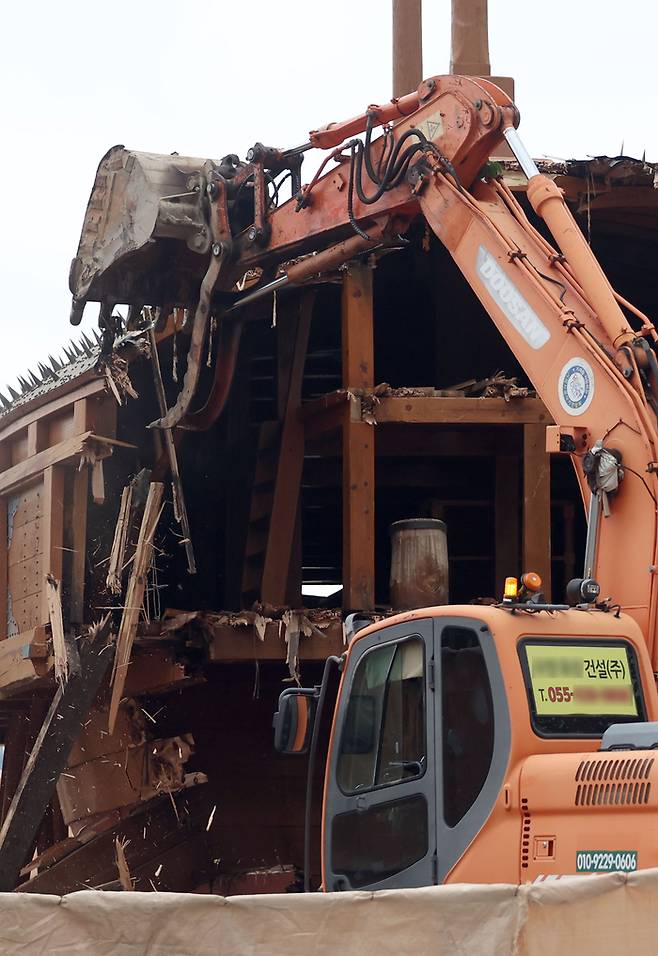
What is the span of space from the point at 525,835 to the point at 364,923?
1.81 m

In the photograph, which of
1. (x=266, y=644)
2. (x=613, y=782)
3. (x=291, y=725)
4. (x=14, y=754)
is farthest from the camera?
(x=14, y=754)

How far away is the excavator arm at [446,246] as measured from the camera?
754 centimetres

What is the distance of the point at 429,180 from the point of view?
9578 millimetres

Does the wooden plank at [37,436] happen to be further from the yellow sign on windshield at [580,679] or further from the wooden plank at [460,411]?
the yellow sign on windshield at [580,679]

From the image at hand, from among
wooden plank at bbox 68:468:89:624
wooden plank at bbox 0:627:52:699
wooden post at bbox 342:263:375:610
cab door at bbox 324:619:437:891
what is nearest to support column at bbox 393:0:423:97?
wooden post at bbox 342:263:375:610

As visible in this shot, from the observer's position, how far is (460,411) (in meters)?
14.0

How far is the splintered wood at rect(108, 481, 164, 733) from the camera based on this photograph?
12.9m

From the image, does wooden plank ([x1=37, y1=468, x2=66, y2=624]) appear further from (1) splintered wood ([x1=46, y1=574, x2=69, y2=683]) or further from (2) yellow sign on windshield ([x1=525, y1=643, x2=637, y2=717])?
(2) yellow sign on windshield ([x1=525, y1=643, x2=637, y2=717])

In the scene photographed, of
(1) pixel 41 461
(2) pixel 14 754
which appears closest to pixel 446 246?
(1) pixel 41 461

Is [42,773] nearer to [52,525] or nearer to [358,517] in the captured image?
[52,525]

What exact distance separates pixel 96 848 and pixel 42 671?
1.60 meters

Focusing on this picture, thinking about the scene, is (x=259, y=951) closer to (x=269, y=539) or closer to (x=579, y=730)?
(x=579, y=730)

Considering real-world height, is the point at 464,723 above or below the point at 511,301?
below

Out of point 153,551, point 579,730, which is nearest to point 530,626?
point 579,730
